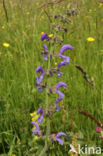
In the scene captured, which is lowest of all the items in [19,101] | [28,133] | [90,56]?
[28,133]

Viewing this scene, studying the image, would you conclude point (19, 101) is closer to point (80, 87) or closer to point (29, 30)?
point (80, 87)

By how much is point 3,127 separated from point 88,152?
26.8 inches

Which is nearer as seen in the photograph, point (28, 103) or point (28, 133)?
point (28, 133)

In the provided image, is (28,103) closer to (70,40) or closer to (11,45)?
(70,40)

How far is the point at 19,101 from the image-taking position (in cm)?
172

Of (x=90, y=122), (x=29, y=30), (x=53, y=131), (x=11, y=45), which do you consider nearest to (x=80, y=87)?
(x=90, y=122)

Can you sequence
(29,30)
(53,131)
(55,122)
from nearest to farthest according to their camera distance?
(53,131), (55,122), (29,30)

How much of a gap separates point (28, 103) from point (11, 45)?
158 centimetres

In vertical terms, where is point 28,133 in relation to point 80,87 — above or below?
below

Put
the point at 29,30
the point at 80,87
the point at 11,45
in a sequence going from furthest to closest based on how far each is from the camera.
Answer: the point at 29,30 < the point at 11,45 < the point at 80,87

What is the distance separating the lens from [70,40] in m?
2.66

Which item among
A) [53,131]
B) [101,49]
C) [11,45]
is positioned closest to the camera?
[53,131]

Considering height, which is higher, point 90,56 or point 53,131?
point 90,56

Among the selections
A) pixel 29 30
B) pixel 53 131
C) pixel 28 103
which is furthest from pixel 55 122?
pixel 29 30
